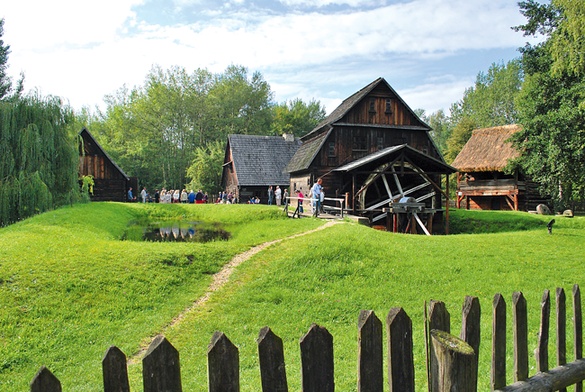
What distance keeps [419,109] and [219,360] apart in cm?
10110

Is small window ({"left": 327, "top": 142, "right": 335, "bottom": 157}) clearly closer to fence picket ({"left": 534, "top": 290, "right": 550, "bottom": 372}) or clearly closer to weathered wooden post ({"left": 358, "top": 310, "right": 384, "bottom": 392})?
fence picket ({"left": 534, "top": 290, "right": 550, "bottom": 372})

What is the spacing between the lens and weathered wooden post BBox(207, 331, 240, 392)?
6.15 feet

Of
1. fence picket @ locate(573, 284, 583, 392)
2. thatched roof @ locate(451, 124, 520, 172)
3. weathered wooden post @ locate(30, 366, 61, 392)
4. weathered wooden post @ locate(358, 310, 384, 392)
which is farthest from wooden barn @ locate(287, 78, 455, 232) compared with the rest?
weathered wooden post @ locate(30, 366, 61, 392)

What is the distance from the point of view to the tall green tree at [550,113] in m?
18.9

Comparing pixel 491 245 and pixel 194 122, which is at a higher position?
pixel 194 122

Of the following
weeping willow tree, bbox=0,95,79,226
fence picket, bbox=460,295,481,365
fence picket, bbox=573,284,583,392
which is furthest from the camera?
weeping willow tree, bbox=0,95,79,226

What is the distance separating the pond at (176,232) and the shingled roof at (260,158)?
12498mm

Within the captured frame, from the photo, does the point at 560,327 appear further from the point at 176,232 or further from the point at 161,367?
the point at 176,232

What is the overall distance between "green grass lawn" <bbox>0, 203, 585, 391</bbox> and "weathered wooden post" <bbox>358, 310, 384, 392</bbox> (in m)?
3.67

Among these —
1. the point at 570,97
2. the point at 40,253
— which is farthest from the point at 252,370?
the point at 570,97

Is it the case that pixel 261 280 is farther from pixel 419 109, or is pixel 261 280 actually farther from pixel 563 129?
pixel 419 109

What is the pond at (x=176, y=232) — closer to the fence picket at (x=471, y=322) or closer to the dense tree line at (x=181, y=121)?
the fence picket at (x=471, y=322)

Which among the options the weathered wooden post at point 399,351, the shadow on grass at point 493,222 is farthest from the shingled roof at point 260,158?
the weathered wooden post at point 399,351

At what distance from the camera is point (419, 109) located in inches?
3775
